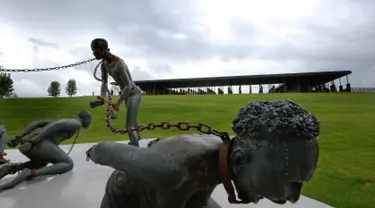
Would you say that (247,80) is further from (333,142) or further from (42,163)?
(42,163)

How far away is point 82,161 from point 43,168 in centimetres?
125

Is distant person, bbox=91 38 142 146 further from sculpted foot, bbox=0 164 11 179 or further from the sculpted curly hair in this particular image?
the sculpted curly hair

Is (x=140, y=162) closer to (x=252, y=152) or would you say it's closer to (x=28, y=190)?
(x=252, y=152)

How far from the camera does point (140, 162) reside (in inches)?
45.8

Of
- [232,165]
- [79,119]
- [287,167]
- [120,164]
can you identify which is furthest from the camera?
[79,119]

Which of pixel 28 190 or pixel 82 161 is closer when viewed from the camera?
pixel 28 190

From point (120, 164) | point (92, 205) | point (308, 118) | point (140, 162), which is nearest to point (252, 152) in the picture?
point (308, 118)

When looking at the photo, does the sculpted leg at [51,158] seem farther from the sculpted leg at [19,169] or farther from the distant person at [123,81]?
the distant person at [123,81]

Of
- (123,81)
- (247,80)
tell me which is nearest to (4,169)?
(123,81)

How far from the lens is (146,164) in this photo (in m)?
1.15

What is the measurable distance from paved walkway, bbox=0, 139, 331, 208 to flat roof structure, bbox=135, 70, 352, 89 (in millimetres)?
26277

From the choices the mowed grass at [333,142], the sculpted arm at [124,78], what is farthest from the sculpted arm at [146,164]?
the sculpted arm at [124,78]

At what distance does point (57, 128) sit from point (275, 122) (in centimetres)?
340

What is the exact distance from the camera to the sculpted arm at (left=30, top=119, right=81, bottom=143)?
373 centimetres
